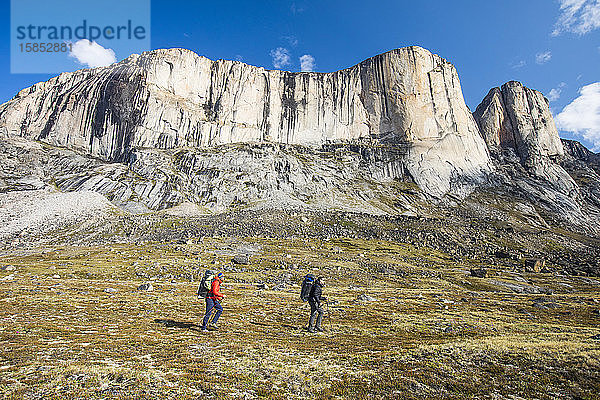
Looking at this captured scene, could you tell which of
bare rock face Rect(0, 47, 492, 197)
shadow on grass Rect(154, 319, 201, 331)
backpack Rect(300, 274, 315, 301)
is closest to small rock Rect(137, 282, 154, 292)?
shadow on grass Rect(154, 319, 201, 331)

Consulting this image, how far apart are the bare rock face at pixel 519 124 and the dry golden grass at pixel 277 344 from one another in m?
172

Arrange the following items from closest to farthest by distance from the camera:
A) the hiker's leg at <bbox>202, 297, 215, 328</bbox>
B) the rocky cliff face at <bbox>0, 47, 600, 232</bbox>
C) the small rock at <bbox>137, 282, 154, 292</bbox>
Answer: the hiker's leg at <bbox>202, 297, 215, 328</bbox> < the small rock at <bbox>137, 282, 154, 292</bbox> < the rocky cliff face at <bbox>0, 47, 600, 232</bbox>

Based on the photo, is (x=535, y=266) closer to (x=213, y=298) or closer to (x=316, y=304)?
(x=316, y=304)

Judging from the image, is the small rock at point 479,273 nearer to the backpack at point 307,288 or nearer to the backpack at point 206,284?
the backpack at point 307,288

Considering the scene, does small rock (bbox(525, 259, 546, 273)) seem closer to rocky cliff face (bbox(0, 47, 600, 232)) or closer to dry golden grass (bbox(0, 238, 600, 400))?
dry golden grass (bbox(0, 238, 600, 400))

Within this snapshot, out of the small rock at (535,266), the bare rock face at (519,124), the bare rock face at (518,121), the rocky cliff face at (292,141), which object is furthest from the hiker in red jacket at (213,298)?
the bare rock face at (518,121)

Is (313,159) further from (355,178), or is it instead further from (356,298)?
(356,298)

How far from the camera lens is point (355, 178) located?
477ft

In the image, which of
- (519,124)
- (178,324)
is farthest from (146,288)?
(519,124)

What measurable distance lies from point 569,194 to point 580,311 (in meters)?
154

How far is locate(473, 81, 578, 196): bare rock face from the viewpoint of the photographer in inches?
6772

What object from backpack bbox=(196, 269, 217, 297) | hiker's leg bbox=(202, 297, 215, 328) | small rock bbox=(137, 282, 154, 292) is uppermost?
backpack bbox=(196, 269, 217, 297)

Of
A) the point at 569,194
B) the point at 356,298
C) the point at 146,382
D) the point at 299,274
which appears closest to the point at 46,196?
the point at 299,274

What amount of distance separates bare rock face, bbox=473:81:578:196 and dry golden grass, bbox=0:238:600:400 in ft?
564
